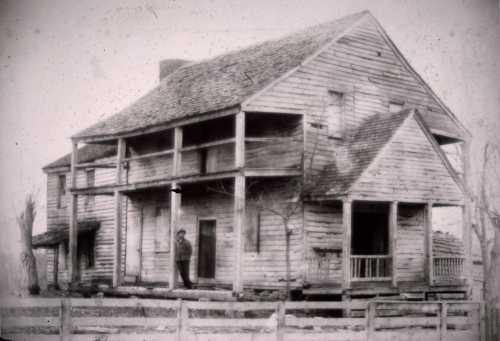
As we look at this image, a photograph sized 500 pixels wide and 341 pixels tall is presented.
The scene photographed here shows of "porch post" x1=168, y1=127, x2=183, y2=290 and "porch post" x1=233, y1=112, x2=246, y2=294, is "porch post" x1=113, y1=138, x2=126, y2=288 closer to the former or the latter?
"porch post" x1=168, y1=127, x2=183, y2=290

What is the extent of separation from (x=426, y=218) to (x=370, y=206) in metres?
1.78

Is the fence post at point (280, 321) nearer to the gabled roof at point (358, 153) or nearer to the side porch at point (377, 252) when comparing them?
the side porch at point (377, 252)

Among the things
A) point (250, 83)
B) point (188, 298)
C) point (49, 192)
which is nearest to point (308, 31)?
point (250, 83)

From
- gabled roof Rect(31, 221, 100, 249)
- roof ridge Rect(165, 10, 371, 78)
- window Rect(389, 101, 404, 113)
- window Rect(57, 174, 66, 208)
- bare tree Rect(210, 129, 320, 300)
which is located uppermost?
roof ridge Rect(165, 10, 371, 78)

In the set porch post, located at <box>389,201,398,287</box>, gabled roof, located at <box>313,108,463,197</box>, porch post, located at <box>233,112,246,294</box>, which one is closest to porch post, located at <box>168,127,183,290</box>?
porch post, located at <box>233,112,246,294</box>

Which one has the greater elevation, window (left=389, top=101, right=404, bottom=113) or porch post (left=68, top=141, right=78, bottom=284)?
window (left=389, top=101, right=404, bottom=113)

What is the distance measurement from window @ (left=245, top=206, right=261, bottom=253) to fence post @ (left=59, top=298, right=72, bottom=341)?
8.45m

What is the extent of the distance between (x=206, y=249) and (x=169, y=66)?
942 cm

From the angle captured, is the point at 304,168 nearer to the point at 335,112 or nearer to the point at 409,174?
the point at 335,112

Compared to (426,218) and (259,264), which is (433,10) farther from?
(259,264)

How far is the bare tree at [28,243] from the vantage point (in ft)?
96.1

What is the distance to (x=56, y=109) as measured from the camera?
22031 mm

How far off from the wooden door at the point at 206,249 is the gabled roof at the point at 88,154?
6.93 meters

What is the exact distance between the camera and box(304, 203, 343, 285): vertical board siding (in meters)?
21.2
